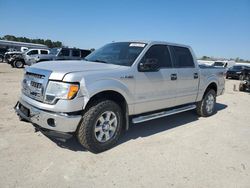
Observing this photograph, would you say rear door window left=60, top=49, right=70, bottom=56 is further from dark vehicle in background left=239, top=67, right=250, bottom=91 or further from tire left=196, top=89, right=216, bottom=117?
tire left=196, top=89, right=216, bottom=117

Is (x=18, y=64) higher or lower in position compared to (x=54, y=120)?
higher

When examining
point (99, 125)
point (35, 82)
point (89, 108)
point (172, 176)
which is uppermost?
point (35, 82)

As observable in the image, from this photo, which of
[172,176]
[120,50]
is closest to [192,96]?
[120,50]

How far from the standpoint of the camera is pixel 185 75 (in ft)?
17.2

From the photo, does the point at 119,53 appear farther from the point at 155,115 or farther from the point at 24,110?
the point at 24,110

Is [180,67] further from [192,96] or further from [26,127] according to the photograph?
[26,127]

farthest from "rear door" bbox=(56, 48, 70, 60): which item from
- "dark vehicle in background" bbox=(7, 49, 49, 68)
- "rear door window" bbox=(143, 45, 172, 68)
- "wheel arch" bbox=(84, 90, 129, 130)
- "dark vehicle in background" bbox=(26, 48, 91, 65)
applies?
"wheel arch" bbox=(84, 90, 129, 130)

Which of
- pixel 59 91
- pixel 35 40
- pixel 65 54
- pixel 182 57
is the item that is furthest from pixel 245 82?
pixel 35 40

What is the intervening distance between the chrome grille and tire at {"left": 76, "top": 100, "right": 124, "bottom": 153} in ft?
2.56

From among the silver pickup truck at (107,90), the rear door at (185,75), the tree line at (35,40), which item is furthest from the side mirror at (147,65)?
the tree line at (35,40)

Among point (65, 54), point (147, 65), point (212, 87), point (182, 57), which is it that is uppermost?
point (65, 54)

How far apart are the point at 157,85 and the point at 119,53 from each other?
1.05m

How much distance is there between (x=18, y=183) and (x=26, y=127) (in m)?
2.00

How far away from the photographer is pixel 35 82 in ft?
11.5
